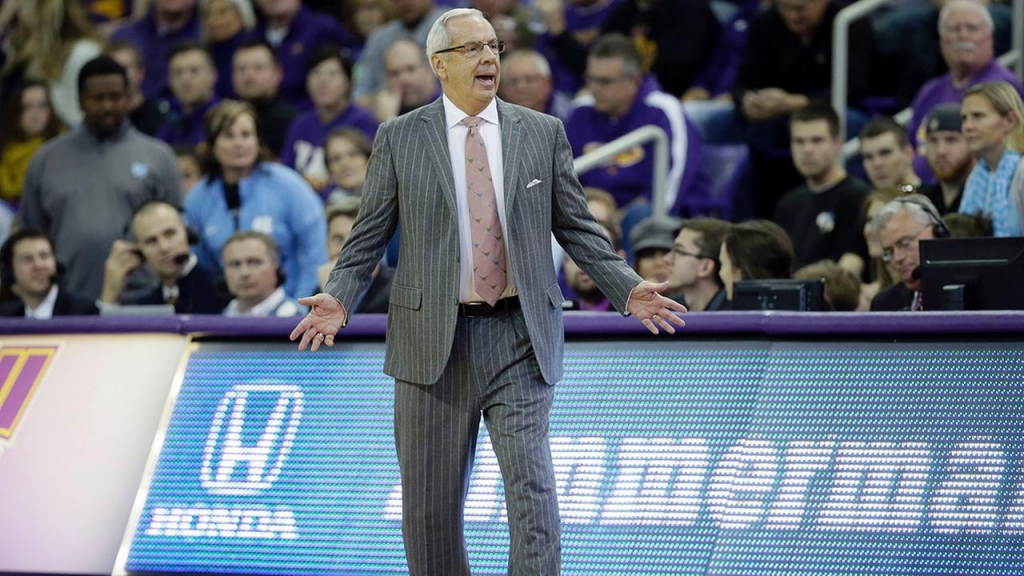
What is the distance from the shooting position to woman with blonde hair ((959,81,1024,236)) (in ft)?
25.7

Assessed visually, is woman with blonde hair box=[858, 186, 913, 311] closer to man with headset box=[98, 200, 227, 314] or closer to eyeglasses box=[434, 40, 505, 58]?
eyeglasses box=[434, 40, 505, 58]

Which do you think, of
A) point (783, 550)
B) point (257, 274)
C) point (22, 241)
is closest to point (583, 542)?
point (783, 550)

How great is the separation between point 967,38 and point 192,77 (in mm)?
5848

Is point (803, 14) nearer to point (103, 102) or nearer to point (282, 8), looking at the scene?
point (282, 8)

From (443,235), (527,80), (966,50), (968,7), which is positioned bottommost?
(443,235)

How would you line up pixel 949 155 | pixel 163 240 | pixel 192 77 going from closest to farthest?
pixel 949 155 < pixel 163 240 < pixel 192 77

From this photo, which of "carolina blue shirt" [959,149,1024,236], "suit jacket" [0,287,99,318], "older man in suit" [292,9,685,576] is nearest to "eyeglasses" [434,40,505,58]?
"older man in suit" [292,9,685,576]

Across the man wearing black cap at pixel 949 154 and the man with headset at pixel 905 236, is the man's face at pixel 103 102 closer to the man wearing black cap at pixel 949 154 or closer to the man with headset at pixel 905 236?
the man wearing black cap at pixel 949 154

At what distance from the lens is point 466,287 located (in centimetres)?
523

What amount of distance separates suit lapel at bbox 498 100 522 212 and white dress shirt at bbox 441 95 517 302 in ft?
0.07

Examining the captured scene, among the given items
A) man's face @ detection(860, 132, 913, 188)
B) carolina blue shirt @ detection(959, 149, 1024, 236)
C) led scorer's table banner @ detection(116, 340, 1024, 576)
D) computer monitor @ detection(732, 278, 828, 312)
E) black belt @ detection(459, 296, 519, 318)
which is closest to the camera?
black belt @ detection(459, 296, 519, 318)

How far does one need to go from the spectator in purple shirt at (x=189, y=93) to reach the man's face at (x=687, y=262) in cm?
542

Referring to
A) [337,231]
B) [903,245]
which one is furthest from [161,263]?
[903,245]

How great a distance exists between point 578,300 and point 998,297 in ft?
8.06
